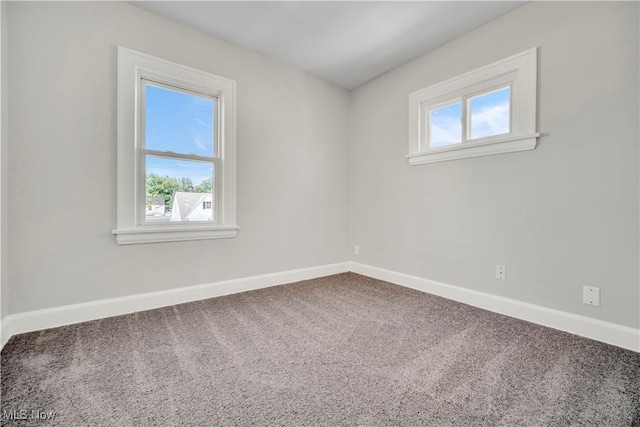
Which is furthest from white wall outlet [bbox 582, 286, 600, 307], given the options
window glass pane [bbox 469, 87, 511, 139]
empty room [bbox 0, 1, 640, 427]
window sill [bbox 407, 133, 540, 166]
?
window glass pane [bbox 469, 87, 511, 139]

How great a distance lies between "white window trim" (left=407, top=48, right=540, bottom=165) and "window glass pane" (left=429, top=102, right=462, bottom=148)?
0.07m

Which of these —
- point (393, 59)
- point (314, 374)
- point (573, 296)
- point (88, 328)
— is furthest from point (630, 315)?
point (88, 328)

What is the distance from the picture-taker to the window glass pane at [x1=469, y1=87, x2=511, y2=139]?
233 centimetres

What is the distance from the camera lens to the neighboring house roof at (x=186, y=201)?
2510 millimetres

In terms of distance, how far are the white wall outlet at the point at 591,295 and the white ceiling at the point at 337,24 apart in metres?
2.17

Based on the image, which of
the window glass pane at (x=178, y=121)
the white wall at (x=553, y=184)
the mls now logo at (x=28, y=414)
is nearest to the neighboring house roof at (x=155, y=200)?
the window glass pane at (x=178, y=121)

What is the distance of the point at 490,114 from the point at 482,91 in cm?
22

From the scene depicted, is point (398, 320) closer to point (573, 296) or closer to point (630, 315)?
point (573, 296)

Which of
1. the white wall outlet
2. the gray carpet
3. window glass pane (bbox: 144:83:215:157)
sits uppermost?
window glass pane (bbox: 144:83:215:157)

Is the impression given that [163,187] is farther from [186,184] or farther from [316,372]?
[316,372]

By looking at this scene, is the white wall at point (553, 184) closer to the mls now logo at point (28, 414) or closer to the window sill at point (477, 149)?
the window sill at point (477, 149)

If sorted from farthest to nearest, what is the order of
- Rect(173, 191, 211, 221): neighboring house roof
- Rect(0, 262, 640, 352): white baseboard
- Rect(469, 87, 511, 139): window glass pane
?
Rect(173, 191, 211, 221): neighboring house roof
Rect(469, 87, 511, 139): window glass pane
Rect(0, 262, 640, 352): white baseboard

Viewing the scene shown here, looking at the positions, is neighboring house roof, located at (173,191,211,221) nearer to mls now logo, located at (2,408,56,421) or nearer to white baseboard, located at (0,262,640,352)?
white baseboard, located at (0,262,640,352)

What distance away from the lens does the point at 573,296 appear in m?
1.94
